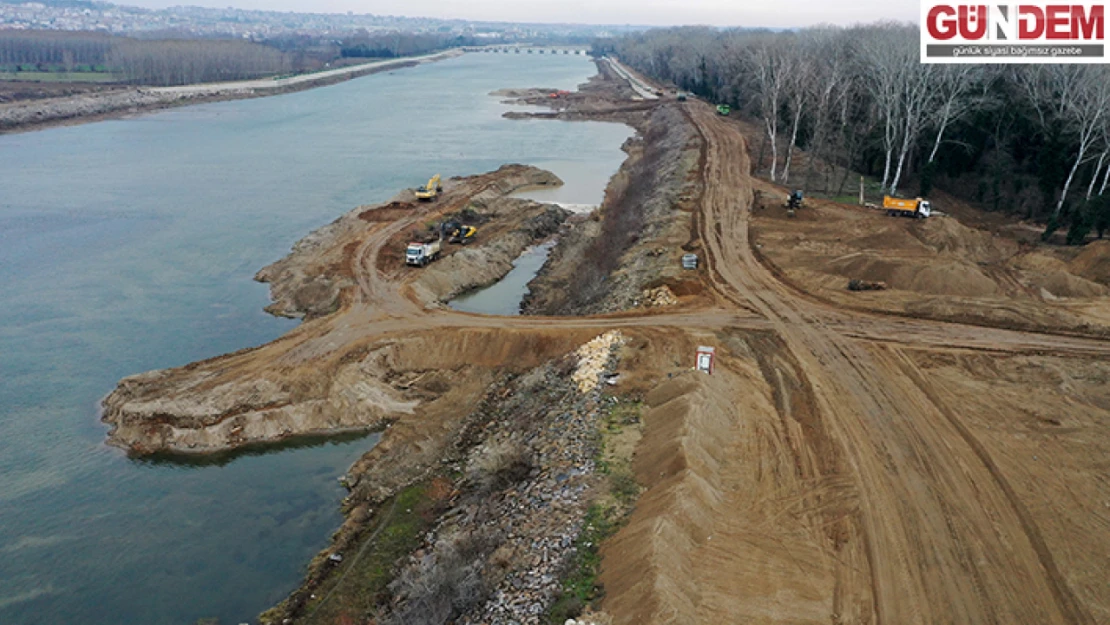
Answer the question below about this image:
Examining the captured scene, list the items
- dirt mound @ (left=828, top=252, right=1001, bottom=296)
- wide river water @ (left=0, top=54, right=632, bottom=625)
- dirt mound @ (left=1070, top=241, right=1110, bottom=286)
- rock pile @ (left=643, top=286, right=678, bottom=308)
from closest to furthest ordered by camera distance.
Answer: wide river water @ (left=0, top=54, right=632, bottom=625)
dirt mound @ (left=828, top=252, right=1001, bottom=296)
rock pile @ (left=643, top=286, right=678, bottom=308)
dirt mound @ (left=1070, top=241, right=1110, bottom=286)

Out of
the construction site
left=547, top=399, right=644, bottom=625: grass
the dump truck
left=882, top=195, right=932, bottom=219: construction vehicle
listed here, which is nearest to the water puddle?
the construction site

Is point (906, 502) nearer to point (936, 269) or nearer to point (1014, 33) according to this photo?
point (936, 269)

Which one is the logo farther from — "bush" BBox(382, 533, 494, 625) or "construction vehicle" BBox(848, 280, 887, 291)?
"bush" BBox(382, 533, 494, 625)

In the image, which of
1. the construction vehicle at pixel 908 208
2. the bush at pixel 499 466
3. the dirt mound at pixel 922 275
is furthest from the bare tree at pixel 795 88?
the bush at pixel 499 466

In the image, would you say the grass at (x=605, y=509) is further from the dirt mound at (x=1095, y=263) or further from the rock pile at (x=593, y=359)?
the dirt mound at (x=1095, y=263)

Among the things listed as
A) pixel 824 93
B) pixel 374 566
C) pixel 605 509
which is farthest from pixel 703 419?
pixel 824 93
